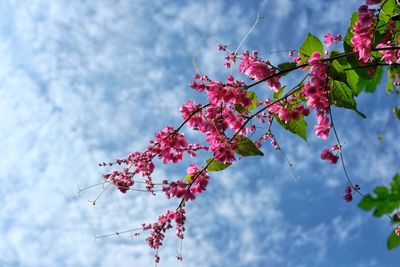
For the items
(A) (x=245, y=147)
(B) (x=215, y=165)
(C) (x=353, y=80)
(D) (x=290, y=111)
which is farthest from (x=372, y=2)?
(B) (x=215, y=165)

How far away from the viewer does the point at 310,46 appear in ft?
9.53

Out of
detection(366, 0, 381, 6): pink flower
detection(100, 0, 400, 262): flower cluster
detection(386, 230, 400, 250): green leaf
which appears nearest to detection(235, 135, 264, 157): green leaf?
detection(100, 0, 400, 262): flower cluster

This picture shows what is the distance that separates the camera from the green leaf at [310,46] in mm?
2875

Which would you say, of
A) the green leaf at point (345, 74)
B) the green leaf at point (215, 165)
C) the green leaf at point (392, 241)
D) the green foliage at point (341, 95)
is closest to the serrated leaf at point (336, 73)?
the green leaf at point (345, 74)

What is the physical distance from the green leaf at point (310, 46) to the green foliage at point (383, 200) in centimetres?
175

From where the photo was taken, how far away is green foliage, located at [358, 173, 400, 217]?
4.04 feet

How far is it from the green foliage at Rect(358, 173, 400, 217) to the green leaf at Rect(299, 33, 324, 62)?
5.75 ft

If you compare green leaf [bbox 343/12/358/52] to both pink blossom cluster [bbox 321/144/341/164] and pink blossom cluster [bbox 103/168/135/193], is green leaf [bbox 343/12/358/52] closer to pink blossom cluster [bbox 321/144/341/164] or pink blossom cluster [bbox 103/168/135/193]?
pink blossom cluster [bbox 321/144/341/164]

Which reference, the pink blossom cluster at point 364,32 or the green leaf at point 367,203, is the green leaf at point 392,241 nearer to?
the green leaf at point 367,203

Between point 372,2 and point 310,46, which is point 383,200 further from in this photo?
point 310,46

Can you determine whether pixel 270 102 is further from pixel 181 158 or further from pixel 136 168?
pixel 136 168

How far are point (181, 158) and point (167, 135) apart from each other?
0.25 meters

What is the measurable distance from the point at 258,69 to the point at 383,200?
1818 mm

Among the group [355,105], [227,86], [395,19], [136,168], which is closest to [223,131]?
[227,86]
